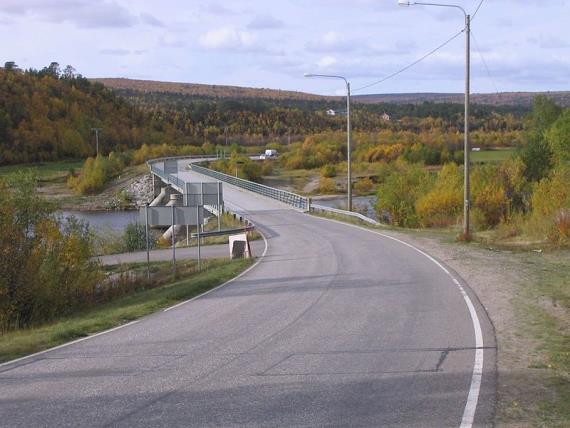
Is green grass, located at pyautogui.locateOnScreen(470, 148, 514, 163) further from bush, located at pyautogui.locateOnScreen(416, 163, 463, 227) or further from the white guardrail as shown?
bush, located at pyautogui.locateOnScreen(416, 163, 463, 227)

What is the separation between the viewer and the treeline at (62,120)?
4985 inches

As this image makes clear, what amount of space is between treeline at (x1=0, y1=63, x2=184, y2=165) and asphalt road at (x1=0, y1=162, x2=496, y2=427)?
352ft

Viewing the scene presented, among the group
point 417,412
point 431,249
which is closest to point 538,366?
point 417,412

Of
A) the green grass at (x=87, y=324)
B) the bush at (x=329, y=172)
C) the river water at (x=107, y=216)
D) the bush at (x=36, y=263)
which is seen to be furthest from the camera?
the bush at (x=329, y=172)

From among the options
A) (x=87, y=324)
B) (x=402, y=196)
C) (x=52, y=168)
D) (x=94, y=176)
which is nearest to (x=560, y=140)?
(x=402, y=196)

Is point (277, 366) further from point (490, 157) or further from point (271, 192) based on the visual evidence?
point (490, 157)

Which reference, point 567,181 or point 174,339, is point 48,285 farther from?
point 567,181

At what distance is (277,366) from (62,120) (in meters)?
136

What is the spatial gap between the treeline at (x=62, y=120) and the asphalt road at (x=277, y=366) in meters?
107

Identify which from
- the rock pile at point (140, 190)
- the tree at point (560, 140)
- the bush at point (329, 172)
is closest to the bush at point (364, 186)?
the bush at point (329, 172)

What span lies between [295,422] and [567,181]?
33.1 m

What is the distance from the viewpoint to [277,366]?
10.1 m

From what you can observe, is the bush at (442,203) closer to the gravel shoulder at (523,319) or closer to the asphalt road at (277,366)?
the gravel shoulder at (523,319)

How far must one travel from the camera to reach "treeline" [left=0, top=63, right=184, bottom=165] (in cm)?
12662
